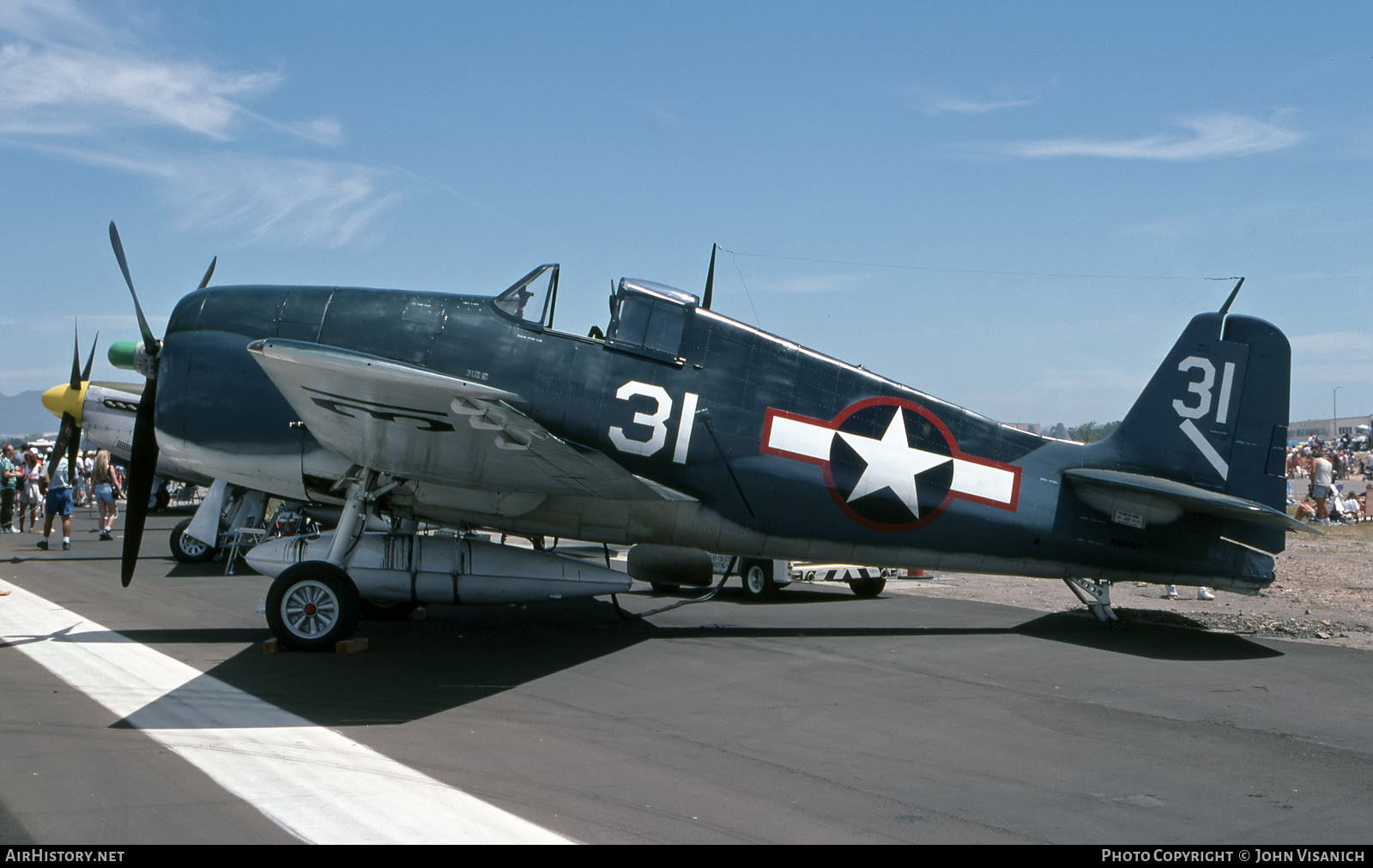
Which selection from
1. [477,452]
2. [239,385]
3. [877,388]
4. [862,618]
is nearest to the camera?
[477,452]

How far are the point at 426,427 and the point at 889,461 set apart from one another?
4.05 metres

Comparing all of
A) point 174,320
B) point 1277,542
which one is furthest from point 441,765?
point 1277,542

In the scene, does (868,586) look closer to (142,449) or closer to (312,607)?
(312,607)

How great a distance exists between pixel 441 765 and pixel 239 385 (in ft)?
14.9

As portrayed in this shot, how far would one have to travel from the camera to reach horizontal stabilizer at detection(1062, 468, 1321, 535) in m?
8.17

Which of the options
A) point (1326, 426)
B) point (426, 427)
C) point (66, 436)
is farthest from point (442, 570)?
point (1326, 426)

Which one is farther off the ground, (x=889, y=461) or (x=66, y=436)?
(x=889, y=461)

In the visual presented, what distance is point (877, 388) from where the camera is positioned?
8.66 metres

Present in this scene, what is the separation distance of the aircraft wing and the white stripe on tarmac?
1853mm

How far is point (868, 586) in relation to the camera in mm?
11750

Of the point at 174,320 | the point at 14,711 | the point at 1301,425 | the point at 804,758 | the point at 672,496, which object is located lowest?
the point at 14,711

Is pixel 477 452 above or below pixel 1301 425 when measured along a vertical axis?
below

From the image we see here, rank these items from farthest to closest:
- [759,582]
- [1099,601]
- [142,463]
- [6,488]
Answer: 1. [6,488]
2. [759,582]
3. [1099,601]
4. [142,463]

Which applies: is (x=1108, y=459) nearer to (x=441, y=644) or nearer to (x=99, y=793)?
(x=441, y=644)
